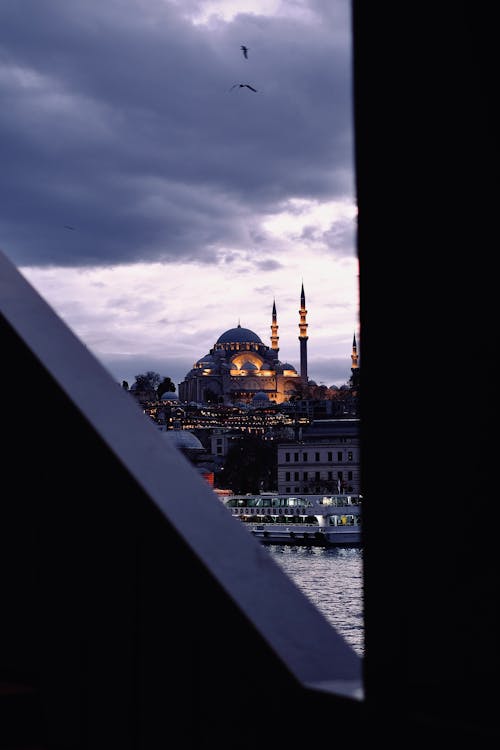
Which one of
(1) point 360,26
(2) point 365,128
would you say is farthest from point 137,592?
(1) point 360,26

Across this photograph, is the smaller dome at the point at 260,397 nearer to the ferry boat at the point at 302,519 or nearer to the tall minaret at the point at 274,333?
the tall minaret at the point at 274,333

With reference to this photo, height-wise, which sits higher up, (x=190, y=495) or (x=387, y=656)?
(x=190, y=495)

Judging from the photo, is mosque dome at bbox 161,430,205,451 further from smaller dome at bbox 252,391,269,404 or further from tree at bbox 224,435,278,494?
smaller dome at bbox 252,391,269,404

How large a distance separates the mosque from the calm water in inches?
3022

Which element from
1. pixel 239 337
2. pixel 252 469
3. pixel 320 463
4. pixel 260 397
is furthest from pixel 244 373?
pixel 320 463

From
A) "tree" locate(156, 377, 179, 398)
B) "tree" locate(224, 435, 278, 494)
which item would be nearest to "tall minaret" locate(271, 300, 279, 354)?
"tree" locate(156, 377, 179, 398)

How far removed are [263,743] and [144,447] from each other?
1.75 ft

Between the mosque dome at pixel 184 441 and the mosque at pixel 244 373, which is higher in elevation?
the mosque at pixel 244 373

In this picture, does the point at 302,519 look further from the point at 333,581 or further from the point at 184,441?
the point at 184,441

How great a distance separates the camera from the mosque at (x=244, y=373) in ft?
392

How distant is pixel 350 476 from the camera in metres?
58.2

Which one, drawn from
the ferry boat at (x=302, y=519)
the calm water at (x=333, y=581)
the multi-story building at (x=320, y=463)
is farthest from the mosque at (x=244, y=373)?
the calm water at (x=333, y=581)

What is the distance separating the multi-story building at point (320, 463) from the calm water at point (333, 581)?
50.9ft

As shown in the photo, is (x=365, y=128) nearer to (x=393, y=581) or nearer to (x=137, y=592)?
(x=393, y=581)
